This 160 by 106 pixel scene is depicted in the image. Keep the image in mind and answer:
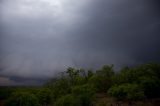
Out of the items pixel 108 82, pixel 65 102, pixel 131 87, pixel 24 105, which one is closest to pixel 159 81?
pixel 131 87

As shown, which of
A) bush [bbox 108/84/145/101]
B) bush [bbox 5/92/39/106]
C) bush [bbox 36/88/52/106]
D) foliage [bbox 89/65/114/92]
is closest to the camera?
bush [bbox 5/92/39/106]

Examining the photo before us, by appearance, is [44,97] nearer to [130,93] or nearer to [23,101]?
[23,101]

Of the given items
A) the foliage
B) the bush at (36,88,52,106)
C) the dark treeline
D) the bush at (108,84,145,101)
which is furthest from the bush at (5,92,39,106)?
the foliage

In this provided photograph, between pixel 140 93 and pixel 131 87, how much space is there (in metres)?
3.40

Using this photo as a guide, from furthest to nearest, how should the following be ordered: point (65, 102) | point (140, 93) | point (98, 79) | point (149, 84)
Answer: point (98, 79) → point (149, 84) → point (140, 93) → point (65, 102)

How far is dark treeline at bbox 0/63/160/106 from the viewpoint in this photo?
48594 millimetres

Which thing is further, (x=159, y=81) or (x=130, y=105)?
(x=159, y=81)

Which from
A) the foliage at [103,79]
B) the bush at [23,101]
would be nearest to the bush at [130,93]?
the foliage at [103,79]

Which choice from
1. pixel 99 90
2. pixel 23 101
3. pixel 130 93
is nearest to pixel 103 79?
pixel 99 90

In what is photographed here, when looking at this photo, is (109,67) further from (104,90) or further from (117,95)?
(117,95)

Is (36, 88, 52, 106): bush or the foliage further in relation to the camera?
the foliage

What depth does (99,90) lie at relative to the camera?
80.4m

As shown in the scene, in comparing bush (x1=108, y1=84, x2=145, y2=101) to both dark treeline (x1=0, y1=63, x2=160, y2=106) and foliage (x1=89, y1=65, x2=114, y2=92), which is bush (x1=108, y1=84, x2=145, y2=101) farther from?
foliage (x1=89, y1=65, x2=114, y2=92)

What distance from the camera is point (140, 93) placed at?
53.4 m
